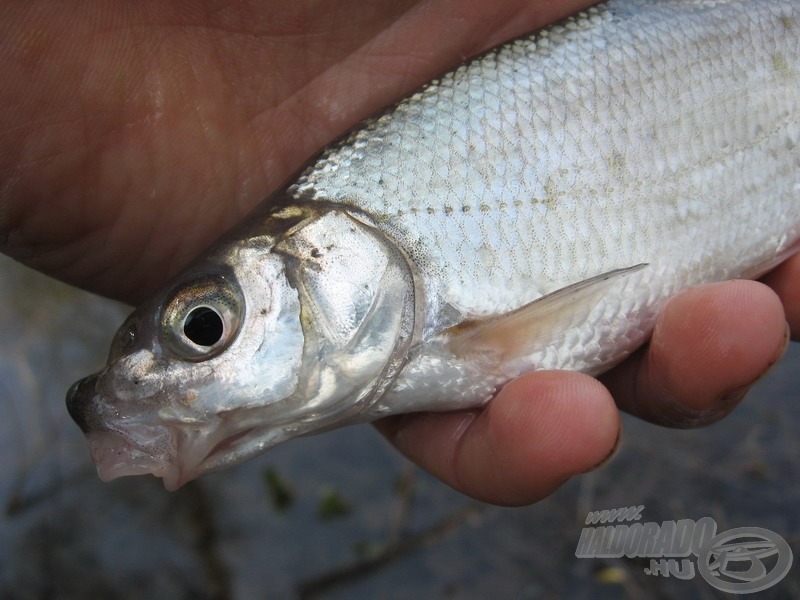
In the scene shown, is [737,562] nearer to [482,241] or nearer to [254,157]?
[482,241]

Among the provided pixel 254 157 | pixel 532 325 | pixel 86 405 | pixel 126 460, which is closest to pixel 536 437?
pixel 532 325

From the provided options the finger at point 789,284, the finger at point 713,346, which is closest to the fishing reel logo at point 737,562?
the finger at point 713,346

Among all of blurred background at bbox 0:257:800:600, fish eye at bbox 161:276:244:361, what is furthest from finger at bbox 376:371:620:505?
blurred background at bbox 0:257:800:600

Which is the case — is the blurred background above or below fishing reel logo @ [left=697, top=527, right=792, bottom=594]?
below

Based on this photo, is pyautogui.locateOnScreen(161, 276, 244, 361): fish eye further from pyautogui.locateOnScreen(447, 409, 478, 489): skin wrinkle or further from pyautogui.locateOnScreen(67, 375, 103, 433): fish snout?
pyautogui.locateOnScreen(447, 409, 478, 489): skin wrinkle

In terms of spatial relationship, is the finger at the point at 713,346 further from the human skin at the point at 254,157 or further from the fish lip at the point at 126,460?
the fish lip at the point at 126,460

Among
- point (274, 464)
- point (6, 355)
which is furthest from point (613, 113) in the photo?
point (6, 355)
